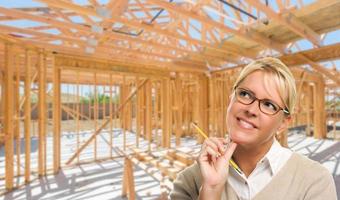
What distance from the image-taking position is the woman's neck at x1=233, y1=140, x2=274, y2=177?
1.00 m

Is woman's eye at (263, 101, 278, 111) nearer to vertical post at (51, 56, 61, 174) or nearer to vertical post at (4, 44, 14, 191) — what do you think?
vertical post at (4, 44, 14, 191)

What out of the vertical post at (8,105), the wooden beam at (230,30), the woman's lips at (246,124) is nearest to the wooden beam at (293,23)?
the wooden beam at (230,30)

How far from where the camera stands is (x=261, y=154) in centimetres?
101

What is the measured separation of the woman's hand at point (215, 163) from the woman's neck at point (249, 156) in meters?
0.14

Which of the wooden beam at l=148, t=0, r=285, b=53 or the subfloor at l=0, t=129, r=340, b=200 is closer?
the wooden beam at l=148, t=0, r=285, b=53

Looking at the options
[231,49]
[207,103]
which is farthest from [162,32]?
[207,103]

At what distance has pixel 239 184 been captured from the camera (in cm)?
96

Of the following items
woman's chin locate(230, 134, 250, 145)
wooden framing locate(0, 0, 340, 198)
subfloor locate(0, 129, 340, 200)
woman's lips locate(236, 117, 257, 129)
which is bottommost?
subfloor locate(0, 129, 340, 200)

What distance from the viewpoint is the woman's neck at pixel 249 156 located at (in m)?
1.00

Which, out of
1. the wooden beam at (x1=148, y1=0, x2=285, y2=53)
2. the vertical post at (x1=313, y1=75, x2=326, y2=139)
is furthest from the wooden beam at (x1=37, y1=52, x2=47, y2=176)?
the vertical post at (x1=313, y1=75, x2=326, y2=139)

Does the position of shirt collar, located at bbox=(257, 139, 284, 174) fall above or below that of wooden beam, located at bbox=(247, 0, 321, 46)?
below

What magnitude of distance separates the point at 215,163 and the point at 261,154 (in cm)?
30

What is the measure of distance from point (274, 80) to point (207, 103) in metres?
7.85

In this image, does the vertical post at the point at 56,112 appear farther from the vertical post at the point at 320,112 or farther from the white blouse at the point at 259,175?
the vertical post at the point at 320,112
